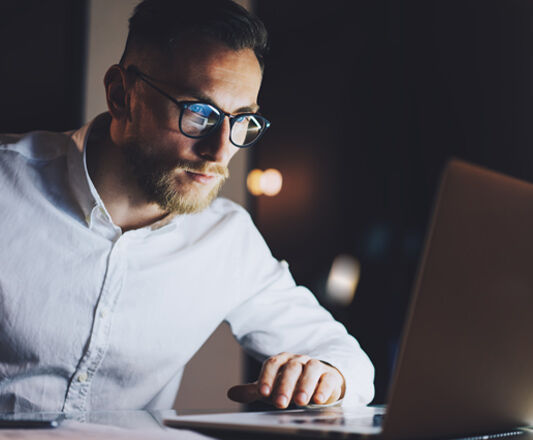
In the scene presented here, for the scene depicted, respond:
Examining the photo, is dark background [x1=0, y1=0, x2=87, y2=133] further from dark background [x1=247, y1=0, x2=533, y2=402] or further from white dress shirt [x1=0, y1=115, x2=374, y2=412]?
dark background [x1=247, y1=0, x2=533, y2=402]

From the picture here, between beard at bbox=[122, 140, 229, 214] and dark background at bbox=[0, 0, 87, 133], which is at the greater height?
dark background at bbox=[0, 0, 87, 133]

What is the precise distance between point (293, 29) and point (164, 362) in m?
1.71

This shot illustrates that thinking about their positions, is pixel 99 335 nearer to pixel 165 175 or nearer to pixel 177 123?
pixel 165 175

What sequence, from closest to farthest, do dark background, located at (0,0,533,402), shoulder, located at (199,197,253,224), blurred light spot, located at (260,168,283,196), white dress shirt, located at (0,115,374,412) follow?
white dress shirt, located at (0,115,374,412)
shoulder, located at (199,197,253,224)
dark background, located at (0,0,533,402)
blurred light spot, located at (260,168,283,196)

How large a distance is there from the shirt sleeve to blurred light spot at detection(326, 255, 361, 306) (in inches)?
26.0

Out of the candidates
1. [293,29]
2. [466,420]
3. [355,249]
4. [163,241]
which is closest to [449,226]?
[466,420]

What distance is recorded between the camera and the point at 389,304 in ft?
6.50

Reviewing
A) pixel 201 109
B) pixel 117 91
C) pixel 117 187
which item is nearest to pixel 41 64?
pixel 117 91

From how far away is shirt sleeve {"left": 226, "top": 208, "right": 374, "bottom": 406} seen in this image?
1.31 m

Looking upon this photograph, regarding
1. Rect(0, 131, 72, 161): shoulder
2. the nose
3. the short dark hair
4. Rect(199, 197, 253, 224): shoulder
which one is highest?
the short dark hair

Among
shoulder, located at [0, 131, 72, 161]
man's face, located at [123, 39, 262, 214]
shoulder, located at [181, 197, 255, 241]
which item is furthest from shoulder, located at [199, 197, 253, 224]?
shoulder, located at [0, 131, 72, 161]

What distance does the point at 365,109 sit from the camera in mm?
2111

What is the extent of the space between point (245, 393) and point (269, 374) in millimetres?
61

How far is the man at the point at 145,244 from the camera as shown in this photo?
1.12 meters
